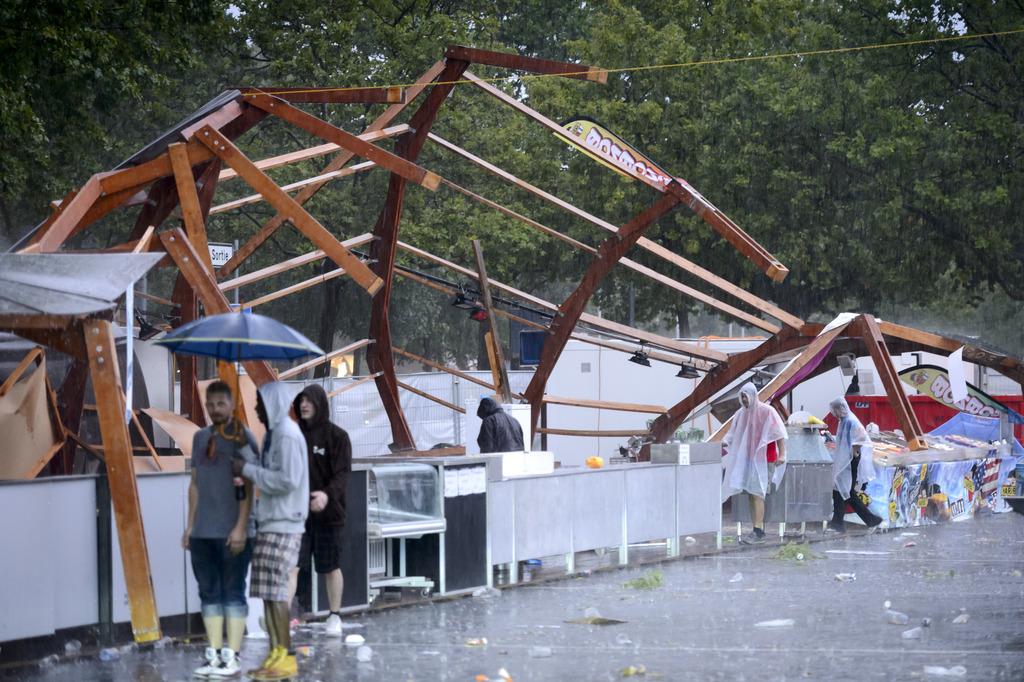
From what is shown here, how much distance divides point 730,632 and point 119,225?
24004 millimetres

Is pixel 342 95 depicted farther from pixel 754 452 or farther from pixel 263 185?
pixel 754 452

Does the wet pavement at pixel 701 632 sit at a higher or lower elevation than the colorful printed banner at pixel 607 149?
lower

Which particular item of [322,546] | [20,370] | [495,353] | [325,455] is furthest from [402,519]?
[495,353]

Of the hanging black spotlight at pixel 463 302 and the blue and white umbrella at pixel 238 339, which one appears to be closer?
the blue and white umbrella at pixel 238 339

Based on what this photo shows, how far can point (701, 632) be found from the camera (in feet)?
34.8

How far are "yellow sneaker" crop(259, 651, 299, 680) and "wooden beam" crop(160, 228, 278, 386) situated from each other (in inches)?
132

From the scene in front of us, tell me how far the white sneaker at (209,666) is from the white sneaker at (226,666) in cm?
2

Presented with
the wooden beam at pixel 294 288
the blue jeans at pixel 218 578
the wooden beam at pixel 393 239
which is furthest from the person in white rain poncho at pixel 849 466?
the blue jeans at pixel 218 578

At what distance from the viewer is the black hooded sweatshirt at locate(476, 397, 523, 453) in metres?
15.7

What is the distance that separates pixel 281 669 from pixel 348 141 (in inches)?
256

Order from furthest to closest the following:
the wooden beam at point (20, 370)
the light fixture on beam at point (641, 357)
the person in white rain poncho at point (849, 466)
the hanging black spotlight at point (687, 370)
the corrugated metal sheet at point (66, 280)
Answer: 1. the light fixture on beam at point (641, 357)
2. the hanging black spotlight at point (687, 370)
3. the person in white rain poncho at point (849, 466)
4. the wooden beam at point (20, 370)
5. the corrugated metal sheet at point (66, 280)

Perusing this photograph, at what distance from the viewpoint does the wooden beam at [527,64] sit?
16.8 m

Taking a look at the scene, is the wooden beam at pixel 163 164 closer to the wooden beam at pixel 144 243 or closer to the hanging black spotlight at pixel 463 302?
the wooden beam at pixel 144 243

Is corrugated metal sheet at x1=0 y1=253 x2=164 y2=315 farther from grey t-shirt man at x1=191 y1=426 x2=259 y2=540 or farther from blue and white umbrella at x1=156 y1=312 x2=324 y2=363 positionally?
grey t-shirt man at x1=191 y1=426 x2=259 y2=540
